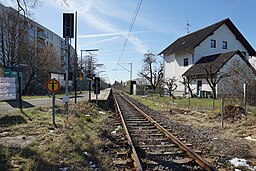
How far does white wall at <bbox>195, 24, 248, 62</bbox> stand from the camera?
41.1 metres

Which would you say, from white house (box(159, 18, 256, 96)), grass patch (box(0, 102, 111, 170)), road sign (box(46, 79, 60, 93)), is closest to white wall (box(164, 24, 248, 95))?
white house (box(159, 18, 256, 96))

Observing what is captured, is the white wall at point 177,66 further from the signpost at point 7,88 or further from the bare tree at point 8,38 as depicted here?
the signpost at point 7,88

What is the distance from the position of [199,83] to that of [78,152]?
110 ft

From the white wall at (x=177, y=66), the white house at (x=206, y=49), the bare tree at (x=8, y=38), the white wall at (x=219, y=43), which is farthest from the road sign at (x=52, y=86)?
the white wall at (x=219, y=43)

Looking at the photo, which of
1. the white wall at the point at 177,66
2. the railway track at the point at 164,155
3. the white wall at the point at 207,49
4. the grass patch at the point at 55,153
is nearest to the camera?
the grass patch at the point at 55,153

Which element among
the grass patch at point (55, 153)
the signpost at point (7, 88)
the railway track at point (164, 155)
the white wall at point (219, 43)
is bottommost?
the railway track at point (164, 155)

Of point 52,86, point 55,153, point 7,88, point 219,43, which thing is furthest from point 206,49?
point 55,153

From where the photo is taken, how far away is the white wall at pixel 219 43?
41.1m

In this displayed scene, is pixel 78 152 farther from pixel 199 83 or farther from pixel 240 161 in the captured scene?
pixel 199 83

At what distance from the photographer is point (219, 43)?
42406 mm

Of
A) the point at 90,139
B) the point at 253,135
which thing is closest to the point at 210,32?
the point at 253,135

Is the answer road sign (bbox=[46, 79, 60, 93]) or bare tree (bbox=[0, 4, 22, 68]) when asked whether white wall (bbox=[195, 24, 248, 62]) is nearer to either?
bare tree (bbox=[0, 4, 22, 68])

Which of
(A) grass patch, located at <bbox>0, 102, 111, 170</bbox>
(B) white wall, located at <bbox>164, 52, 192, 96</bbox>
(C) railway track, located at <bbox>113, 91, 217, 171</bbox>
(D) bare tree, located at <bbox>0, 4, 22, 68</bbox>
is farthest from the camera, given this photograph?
(B) white wall, located at <bbox>164, 52, 192, 96</bbox>

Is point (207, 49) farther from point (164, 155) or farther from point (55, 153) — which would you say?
point (55, 153)
